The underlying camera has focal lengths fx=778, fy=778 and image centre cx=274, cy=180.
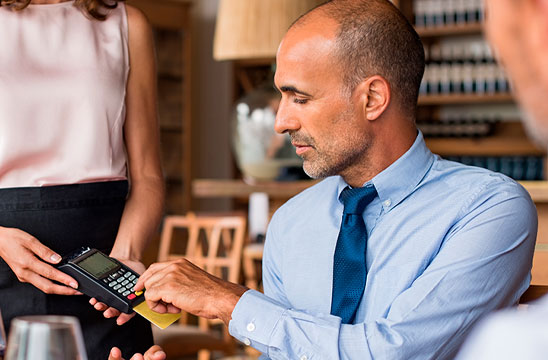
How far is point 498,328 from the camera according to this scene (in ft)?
1.31

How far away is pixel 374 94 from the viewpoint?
122 cm

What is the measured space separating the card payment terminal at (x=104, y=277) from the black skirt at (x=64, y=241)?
0.32ft

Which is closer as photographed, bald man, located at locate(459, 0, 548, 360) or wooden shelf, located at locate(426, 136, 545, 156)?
bald man, located at locate(459, 0, 548, 360)

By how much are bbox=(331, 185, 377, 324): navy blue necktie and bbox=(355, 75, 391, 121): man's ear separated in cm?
12

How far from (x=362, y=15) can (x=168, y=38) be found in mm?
4480

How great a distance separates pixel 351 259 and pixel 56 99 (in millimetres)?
542

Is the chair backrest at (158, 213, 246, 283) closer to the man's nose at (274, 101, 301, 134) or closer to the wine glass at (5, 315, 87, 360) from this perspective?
the man's nose at (274, 101, 301, 134)

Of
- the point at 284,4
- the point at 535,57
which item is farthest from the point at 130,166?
the point at 284,4

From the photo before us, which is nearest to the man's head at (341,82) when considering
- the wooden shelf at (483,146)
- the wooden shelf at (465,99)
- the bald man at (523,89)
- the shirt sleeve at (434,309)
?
the shirt sleeve at (434,309)

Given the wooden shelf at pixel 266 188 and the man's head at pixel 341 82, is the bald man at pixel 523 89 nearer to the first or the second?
the man's head at pixel 341 82

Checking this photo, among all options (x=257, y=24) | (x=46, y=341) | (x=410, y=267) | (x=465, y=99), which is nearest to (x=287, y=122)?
(x=410, y=267)

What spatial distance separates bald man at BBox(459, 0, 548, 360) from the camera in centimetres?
39

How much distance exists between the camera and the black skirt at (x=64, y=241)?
124cm

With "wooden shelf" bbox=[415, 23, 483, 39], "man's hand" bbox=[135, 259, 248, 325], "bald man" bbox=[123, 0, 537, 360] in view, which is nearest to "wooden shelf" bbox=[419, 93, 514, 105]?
"wooden shelf" bbox=[415, 23, 483, 39]
